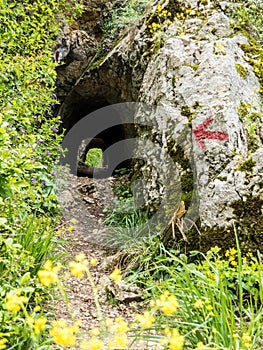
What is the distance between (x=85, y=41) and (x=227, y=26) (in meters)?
3.72

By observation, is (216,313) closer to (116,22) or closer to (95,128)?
(116,22)

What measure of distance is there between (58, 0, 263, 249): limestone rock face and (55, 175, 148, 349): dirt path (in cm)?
88

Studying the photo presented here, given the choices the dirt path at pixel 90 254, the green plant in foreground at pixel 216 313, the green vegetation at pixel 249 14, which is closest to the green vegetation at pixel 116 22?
the green vegetation at pixel 249 14

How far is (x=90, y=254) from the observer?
13.3ft

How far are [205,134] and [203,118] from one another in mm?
207

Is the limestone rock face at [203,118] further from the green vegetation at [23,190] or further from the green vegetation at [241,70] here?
the green vegetation at [23,190]

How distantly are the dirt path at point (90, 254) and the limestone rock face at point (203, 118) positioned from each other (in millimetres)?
876

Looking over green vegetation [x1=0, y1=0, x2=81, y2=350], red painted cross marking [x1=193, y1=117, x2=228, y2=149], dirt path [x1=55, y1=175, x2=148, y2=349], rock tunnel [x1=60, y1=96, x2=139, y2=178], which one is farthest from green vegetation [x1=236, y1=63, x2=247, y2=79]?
rock tunnel [x1=60, y1=96, x2=139, y2=178]

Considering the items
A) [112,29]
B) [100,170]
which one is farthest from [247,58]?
[100,170]

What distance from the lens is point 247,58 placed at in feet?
13.1

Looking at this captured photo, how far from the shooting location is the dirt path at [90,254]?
8.57 feet

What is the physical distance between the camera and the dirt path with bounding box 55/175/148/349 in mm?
2611

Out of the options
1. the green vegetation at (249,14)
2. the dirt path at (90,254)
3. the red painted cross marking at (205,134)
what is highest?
the green vegetation at (249,14)

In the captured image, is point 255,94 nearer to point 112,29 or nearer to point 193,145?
point 193,145
